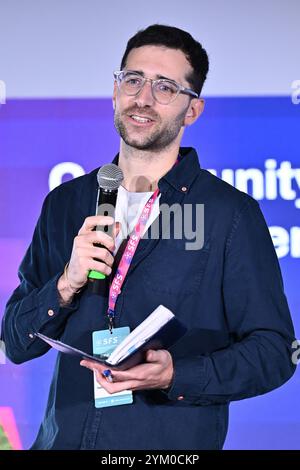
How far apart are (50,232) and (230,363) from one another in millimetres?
697

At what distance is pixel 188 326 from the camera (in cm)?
207

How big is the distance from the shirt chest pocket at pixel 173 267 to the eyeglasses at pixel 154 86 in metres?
0.46

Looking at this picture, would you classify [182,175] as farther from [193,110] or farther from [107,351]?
[107,351]

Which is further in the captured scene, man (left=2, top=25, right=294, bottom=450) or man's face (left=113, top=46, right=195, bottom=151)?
man's face (left=113, top=46, right=195, bottom=151)

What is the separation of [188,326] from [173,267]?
6.8 inches

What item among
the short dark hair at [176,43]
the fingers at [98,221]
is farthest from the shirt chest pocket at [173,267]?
the short dark hair at [176,43]

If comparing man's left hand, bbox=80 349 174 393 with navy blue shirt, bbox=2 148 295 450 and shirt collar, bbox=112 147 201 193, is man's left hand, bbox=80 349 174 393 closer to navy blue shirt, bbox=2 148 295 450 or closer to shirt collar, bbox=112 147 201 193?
navy blue shirt, bbox=2 148 295 450

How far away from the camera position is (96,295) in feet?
6.83

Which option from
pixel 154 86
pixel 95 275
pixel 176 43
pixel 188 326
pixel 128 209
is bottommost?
pixel 188 326

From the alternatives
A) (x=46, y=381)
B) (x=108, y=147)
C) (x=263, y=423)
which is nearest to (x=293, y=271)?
(x=263, y=423)

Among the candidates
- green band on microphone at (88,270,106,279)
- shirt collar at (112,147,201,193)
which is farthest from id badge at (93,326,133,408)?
shirt collar at (112,147,201,193)

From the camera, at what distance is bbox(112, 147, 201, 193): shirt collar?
2188mm

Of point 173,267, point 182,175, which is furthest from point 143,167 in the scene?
point 173,267
